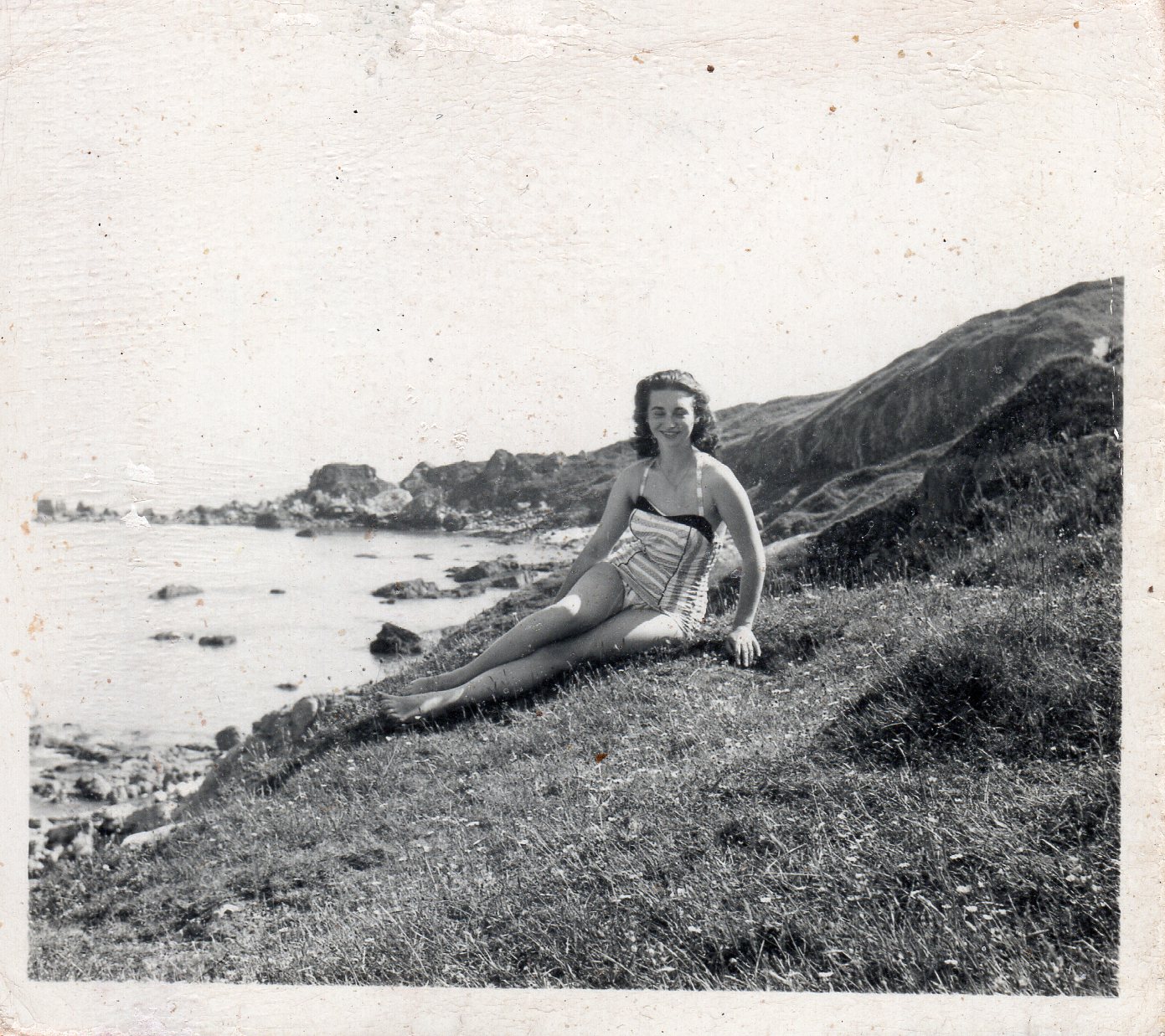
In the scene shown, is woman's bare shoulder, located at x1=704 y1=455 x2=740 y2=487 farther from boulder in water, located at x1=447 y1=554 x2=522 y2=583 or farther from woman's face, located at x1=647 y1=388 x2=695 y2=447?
boulder in water, located at x1=447 y1=554 x2=522 y2=583

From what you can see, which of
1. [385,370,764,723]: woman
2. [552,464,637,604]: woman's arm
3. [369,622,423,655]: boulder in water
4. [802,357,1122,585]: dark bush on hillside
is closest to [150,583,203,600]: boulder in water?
[369,622,423,655]: boulder in water

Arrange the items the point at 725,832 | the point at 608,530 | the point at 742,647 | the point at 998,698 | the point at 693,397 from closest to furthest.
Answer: the point at 725,832 → the point at 998,698 → the point at 742,647 → the point at 693,397 → the point at 608,530

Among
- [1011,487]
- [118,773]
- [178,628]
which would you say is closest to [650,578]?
[1011,487]

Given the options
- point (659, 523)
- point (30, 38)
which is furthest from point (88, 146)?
point (659, 523)

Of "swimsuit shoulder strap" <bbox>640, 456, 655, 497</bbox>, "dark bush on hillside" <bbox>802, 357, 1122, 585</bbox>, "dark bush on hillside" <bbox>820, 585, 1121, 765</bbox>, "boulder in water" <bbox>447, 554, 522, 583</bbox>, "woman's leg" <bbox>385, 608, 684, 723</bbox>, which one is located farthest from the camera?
"boulder in water" <bbox>447, 554, 522, 583</bbox>

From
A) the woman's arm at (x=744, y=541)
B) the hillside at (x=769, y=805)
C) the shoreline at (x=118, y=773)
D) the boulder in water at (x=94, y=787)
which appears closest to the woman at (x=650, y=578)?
the woman's arm at (x=744, y=541)

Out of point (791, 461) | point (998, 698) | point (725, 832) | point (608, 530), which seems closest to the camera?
point (725, 832)

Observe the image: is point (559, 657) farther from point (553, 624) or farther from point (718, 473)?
point (718, 473)
